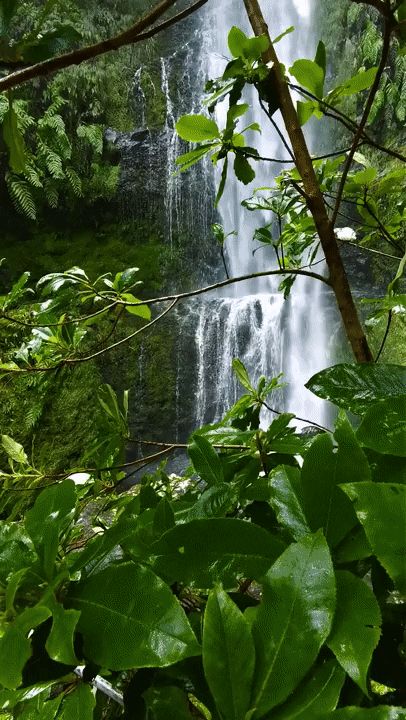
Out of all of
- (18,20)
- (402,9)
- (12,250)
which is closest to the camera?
(402,9)

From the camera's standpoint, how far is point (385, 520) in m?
0.21

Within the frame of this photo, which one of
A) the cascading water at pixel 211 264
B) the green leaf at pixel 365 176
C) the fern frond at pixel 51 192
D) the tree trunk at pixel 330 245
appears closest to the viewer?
the tree trunk at pixel 330 245

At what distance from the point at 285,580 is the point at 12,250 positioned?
6.68m

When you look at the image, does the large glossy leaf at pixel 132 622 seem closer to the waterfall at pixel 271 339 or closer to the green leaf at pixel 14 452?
the green leaf at pixel 14 452

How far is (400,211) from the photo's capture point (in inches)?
40.8

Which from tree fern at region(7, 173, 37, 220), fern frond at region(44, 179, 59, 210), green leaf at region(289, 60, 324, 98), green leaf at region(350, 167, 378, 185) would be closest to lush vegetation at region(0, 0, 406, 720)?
green leaf at region(289, 60, 324, 98)

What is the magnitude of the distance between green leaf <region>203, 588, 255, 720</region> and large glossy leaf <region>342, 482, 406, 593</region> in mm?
70

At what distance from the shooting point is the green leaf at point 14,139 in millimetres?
358

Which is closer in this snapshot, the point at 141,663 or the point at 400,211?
the point at 141,663

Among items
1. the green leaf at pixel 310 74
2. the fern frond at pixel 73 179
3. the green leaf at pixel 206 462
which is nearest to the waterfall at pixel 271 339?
the fern frond at pixel 73 179

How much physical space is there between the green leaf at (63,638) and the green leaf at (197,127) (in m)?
0.55

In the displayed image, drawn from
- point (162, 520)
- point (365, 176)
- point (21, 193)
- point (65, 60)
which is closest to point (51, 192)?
point (21, 193)

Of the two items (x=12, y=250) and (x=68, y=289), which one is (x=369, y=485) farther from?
(x=12, y=250)

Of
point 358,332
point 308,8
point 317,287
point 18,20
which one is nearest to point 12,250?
point 18,20
